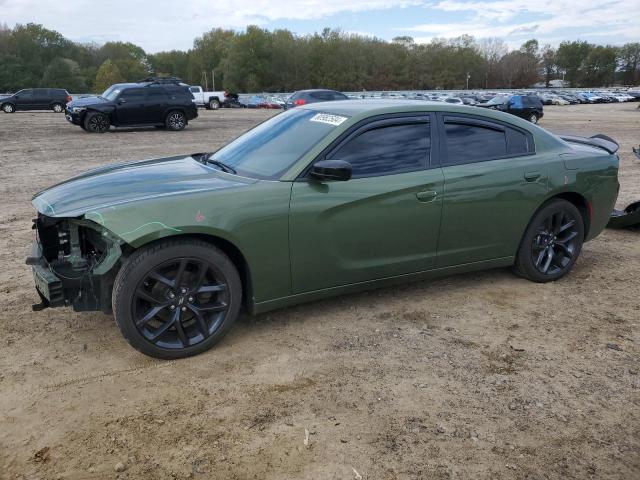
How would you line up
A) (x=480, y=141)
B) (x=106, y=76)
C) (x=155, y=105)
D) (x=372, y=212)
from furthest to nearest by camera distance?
1. (x=106, y=76)
2. (x=155, y=105)
3. (x=480, y=141)
4. (x=372, y=212)

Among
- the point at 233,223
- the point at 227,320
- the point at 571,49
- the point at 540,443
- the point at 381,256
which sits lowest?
the point at 540,443

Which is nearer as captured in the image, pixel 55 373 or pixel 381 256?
pixel 55 373

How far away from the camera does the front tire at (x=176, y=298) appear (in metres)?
3.34

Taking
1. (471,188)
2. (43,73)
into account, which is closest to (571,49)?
(43,73)

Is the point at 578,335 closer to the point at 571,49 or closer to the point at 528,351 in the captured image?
the point at 528,351

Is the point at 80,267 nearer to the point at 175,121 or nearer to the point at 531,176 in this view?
the point at 531,176

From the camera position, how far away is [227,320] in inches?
143

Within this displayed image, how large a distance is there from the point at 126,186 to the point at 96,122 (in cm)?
1760

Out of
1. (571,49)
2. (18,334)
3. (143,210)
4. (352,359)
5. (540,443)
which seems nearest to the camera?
(540,443)

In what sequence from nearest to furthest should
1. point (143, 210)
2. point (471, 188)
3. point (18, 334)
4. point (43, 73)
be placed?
1. point (143, 210)
2. point (18, 334)
3. point (471, 188)
4. point (43, 73)

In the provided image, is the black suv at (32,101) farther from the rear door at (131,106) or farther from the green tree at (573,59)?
the green tree at (573,59)

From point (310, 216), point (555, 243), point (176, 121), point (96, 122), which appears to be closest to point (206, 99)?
point (176, 121)

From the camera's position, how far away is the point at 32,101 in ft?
117

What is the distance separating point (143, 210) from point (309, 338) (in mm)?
1416
